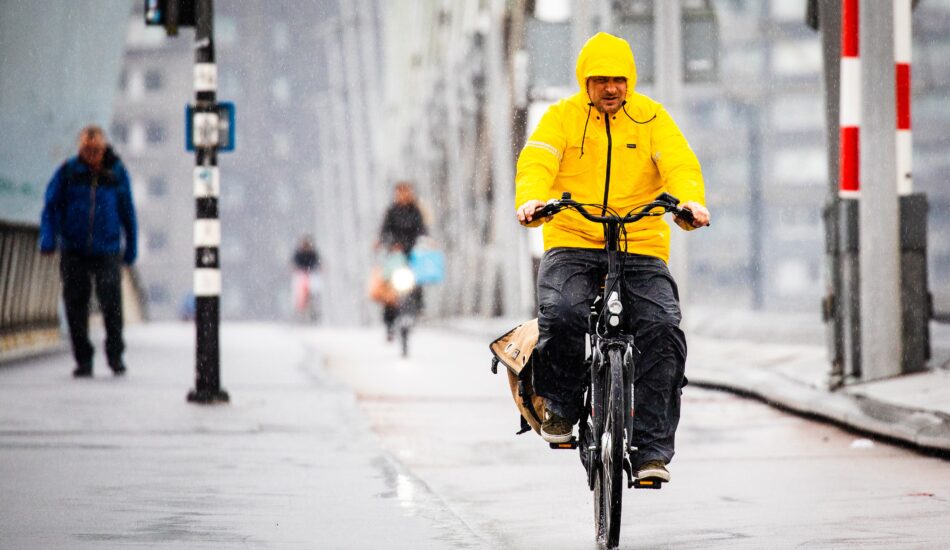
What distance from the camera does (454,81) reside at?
125 ft

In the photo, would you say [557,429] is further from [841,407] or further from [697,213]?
[841,407]

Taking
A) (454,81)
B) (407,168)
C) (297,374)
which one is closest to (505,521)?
(297,374)

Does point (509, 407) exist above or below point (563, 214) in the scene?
below

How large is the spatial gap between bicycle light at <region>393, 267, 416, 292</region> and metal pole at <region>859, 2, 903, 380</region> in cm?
759

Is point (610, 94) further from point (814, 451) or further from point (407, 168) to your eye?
point (407, 168)

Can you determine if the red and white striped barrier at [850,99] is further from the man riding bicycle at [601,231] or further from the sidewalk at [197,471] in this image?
the man riding bicycle at [601,231]

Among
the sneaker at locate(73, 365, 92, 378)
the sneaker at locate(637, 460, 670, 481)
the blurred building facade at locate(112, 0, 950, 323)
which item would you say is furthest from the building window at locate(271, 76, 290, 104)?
the sneaker at locate(637, 460, 670, 481)

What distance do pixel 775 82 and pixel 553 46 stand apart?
239ft

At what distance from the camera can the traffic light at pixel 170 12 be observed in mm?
10367

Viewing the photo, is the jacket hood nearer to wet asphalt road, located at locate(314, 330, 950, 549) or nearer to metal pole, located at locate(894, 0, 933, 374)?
wet asphalt road, located at locate(314, 330, 950, 549)

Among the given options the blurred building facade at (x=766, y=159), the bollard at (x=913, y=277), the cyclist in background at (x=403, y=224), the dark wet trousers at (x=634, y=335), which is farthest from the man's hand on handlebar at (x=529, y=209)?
the blurred building facade at (x=766, y=159)

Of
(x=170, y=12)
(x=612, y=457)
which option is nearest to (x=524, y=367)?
(x=612, y=457)

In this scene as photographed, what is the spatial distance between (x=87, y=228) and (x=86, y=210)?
0.41ft

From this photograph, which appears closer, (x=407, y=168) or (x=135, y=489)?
(x=135, y=489)
